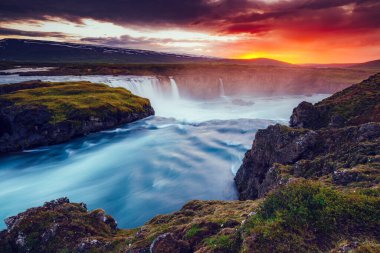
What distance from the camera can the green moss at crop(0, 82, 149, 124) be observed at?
134 ft

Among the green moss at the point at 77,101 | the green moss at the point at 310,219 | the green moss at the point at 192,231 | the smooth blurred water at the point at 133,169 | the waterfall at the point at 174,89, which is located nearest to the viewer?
the green moss at the point at 310,219

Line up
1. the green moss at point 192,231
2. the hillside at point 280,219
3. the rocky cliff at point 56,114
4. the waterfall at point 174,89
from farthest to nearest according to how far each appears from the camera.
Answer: the waterfall at point 174,89, the rocky cliff at point 56,114, the green moss at point 192,231, the hillside at point 280,219

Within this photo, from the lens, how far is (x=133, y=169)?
3130 centimetres

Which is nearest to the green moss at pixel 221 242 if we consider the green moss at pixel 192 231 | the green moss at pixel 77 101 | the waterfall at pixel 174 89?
the green moss at pixel 192 231

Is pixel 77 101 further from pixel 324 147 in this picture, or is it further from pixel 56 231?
pixel 324 147

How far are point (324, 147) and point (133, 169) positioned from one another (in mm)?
21794

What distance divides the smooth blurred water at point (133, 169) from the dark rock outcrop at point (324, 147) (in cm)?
481

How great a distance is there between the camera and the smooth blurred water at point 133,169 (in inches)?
961

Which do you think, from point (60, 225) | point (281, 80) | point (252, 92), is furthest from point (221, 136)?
point (281, 80)

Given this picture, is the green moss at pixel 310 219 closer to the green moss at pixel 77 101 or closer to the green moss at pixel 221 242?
the green moss at pixel 221 242

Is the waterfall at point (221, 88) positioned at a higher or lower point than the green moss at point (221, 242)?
lower

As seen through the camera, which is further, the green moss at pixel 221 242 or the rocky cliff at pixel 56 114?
the rocky cliff at pixel 56 114

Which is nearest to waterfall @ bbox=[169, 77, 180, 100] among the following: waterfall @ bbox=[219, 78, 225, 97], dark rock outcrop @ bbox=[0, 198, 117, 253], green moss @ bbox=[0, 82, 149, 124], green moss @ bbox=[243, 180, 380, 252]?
waterfall @ bbox=[219, 78, 225, 97]

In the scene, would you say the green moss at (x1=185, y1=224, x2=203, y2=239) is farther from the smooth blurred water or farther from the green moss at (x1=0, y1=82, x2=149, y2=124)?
the green moss at (x1=0, y1=82, x2=149, y2=124)
